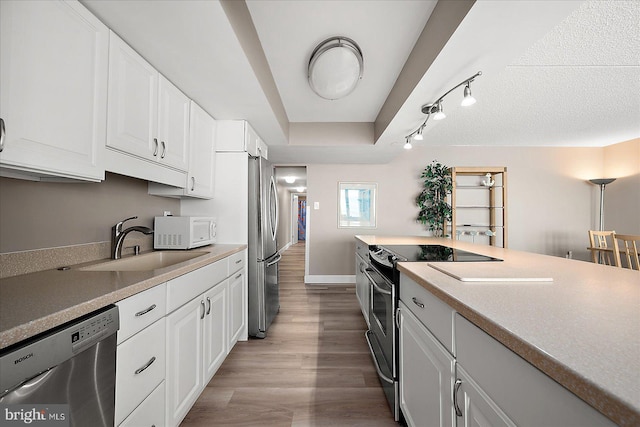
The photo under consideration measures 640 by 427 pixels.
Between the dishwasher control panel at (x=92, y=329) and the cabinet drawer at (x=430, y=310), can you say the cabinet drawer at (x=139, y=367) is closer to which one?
the dishwasher control panel at (x=92, y=329)

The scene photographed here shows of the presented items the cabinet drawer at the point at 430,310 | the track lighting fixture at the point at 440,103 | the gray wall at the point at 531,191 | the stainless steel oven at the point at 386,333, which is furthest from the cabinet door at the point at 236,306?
the gray wall at the point at 531,191

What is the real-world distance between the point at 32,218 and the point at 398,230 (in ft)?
14.2

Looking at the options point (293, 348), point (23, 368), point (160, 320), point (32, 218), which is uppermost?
point (32, 218)

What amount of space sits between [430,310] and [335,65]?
67.3 inches

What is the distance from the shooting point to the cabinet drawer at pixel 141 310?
927 mm

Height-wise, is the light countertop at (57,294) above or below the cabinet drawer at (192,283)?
above

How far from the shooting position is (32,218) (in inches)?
47.5

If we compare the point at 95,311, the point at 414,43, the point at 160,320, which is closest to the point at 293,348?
the point at 160,320

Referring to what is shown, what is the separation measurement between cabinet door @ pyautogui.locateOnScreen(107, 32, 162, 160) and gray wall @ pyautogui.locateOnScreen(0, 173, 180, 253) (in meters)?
0.38

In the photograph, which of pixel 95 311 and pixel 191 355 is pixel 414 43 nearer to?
pixel 95 311

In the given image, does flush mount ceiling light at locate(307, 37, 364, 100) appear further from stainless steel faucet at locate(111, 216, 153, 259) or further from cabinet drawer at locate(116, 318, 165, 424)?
cabinet drawer at locate(116, 318, 165, 424)

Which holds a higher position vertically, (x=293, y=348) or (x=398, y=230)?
(x=398, y=230)

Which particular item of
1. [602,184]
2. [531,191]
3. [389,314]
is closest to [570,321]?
[389,314]

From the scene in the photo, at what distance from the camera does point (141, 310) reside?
3.34ft
